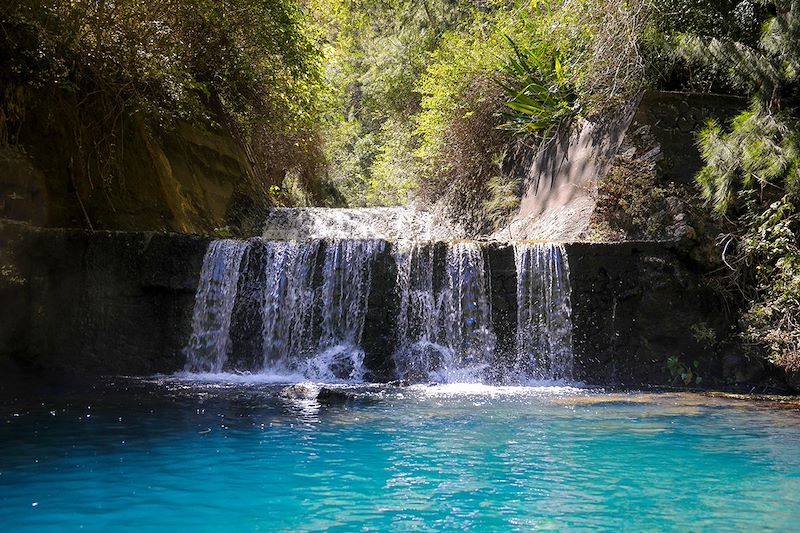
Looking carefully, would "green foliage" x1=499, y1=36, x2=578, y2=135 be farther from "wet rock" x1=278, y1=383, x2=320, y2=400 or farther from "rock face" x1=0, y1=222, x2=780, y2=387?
"wet rock" x1=278, y1=383, x2=320, y2=400

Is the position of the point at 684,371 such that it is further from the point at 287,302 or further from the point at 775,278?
the point at 287,302

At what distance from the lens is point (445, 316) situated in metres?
10.7

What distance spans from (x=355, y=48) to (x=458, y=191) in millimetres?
13484

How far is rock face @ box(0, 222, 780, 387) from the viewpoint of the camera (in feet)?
32.5

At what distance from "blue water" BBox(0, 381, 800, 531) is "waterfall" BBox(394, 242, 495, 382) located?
105 inches

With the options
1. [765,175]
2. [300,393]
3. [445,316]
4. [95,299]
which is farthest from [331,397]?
[765,175]

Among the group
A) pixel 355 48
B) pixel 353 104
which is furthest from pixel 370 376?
pixel 353 104

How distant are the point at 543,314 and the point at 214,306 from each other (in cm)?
492

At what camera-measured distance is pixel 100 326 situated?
1041 cm

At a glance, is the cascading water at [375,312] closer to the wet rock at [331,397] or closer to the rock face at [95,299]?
the rock face at [95,299]

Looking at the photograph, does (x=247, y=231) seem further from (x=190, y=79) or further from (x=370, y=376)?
(x=370, y=376)

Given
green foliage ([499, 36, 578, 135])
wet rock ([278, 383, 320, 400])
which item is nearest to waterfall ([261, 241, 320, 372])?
wet rock ([278, 383, 320, 400])

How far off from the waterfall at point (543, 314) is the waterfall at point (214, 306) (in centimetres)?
431

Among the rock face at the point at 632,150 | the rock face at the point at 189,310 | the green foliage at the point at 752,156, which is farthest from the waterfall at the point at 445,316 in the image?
the green foliage at the point at 752,156
